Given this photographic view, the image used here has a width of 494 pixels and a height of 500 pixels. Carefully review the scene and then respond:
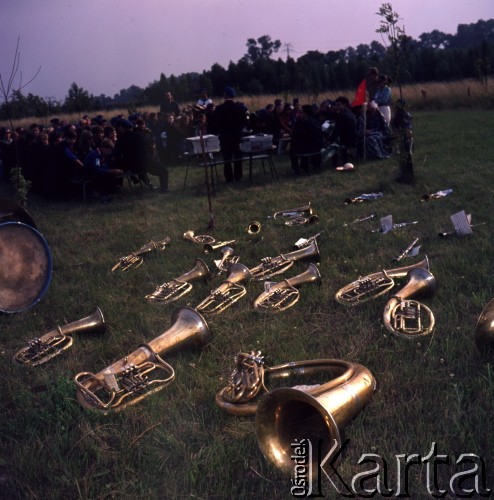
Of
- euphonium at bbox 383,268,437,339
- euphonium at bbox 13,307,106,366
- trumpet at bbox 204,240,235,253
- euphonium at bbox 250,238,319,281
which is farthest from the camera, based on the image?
trumpet at bbox 204,240,235,253

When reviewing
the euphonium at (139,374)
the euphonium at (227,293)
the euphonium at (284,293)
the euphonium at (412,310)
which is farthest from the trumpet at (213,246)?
the euphonium at (412,310)

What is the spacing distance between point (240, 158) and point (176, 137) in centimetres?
434

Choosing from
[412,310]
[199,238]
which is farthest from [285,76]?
[412,310]

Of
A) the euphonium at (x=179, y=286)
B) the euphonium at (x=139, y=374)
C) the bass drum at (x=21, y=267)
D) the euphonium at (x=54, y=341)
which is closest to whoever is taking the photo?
the euphonium at (x=139, y=374)

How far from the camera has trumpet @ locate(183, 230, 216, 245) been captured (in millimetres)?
6773

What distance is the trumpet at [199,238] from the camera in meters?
6.77

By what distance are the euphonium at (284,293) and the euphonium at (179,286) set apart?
2.68ft

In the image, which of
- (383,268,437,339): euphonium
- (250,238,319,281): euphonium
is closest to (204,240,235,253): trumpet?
(250,238,319,281): euphonium

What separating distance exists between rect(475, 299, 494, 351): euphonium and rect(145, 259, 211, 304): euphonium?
102 inches

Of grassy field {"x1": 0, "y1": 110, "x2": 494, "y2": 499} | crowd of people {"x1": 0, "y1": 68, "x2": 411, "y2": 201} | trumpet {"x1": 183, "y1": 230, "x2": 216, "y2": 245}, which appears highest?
crowd of people {"x1": 0, "y1": 68, "x2": 411, "y2": 201}

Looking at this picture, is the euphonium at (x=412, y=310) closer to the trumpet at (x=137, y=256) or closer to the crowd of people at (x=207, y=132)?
the trumpet at (x=137, y=256)

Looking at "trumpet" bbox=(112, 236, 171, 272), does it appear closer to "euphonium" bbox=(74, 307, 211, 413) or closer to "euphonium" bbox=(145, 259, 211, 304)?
"euphonium" bbox=(145, 259, 211, 304)

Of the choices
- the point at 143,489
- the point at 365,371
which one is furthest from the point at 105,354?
the point at 365,371

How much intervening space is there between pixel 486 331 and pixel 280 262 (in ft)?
7.99
